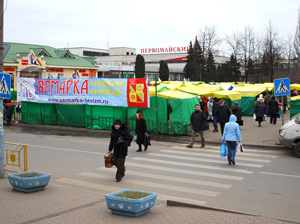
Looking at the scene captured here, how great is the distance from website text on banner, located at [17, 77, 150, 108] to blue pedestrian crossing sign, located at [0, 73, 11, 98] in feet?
31.9

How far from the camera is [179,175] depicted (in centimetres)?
1083

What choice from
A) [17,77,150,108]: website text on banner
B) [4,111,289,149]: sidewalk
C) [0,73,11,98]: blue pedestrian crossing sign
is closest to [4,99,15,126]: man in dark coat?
[4,111,289,149]: sidewalk

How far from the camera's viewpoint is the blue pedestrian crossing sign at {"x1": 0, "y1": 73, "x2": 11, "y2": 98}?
9891 mm

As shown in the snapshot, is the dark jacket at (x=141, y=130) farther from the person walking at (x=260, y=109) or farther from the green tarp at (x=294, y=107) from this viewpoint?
the person walking at (x=260, y=109)

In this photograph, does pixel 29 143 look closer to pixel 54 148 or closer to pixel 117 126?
pixel 54 148

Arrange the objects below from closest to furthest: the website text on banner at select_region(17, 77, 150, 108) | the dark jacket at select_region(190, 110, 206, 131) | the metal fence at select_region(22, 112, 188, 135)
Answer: the dark jacket at select_region(190, 110, 206, 131), the metal fence at select_region(22, 112, 188, 135), the website text on banner at select_region(17, 77, 150, 108)

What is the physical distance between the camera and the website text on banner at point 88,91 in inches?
774

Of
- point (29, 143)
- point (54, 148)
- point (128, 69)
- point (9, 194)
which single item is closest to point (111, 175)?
point (9, 194)

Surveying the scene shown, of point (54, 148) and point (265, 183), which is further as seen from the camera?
point (54, 148)

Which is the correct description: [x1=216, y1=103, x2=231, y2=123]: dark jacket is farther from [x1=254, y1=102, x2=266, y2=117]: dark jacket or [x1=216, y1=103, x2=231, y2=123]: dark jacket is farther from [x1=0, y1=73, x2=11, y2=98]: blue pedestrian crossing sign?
[x1=0, y1=73, x2=11, y2=98]: blue pedestrian crossing sign

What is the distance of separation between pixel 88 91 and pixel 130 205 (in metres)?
15.5

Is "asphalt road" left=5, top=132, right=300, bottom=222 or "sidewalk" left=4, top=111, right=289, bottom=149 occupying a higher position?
"sidewalk" left=4, top=111, right=289, bottom=149

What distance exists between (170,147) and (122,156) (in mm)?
6606

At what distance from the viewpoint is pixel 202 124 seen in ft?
51.4
